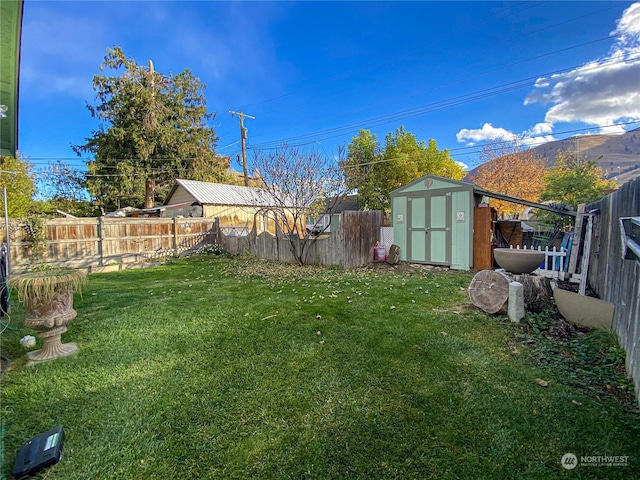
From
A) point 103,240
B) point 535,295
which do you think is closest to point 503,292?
point 535,295

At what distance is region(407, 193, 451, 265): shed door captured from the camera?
25.9 ft

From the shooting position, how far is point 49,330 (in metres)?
3.04

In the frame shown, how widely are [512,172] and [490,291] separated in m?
17.7

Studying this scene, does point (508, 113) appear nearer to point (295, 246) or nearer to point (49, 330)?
point (295, 246)

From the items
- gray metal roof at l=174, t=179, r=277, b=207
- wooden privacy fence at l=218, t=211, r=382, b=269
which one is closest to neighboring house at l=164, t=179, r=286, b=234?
gray metal roof at l=174, t=179, r=277, b=207

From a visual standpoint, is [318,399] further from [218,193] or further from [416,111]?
[416,111]

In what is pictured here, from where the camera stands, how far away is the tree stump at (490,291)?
12.6ft

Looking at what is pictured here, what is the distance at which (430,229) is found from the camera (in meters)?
8.18

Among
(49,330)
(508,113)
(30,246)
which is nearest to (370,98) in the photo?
(508,113)

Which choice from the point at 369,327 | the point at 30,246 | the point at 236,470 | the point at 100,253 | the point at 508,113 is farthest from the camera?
the point at 508,113

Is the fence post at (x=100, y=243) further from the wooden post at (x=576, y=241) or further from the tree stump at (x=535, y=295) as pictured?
the wooden post at (x=576, y=241)

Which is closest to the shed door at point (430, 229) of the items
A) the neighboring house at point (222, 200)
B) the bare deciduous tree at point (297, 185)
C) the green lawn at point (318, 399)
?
the bare deciduous tree at point (297, 185)

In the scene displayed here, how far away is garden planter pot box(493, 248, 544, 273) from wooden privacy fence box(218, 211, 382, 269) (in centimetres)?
403

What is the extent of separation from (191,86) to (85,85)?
20.1 ft
